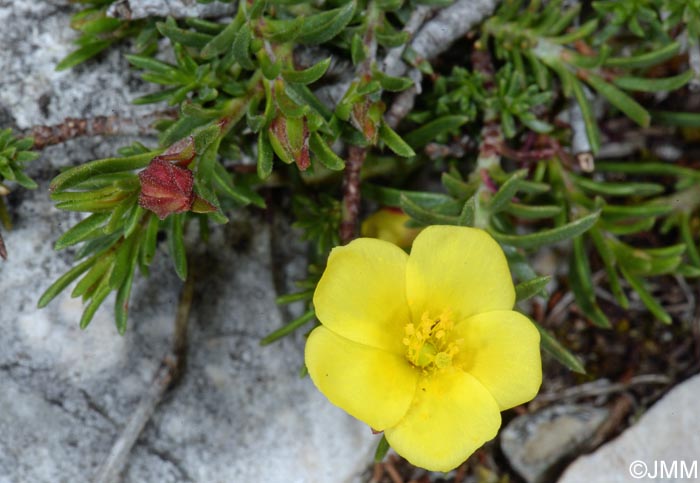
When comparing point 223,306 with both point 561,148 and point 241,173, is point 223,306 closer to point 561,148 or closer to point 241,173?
point 241,173

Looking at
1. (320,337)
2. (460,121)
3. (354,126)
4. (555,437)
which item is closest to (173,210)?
(320,337)

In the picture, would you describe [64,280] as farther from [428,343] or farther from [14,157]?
[428,343]

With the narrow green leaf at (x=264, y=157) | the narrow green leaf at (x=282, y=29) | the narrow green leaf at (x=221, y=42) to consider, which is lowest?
the narrow green leaf at (x=264, y=157)

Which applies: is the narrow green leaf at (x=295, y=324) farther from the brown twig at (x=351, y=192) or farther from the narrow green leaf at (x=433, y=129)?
the narrow green leaf at (x=433, y=129)

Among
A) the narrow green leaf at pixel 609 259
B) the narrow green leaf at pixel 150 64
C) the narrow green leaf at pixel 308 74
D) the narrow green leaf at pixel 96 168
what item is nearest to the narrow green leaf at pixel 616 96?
the narrow green leaf at pixel 609 259

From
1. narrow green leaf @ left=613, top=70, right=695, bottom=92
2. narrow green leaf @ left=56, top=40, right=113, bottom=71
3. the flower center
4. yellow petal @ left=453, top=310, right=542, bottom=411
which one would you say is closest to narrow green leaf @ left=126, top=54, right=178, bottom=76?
narrow green leaf @ left=56, top=40, right=113, bottom=71

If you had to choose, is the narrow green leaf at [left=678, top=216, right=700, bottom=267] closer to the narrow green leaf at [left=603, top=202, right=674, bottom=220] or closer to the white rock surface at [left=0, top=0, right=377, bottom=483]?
the narrow green leaf at [left=603, top=202, right=674, bottom=220]
